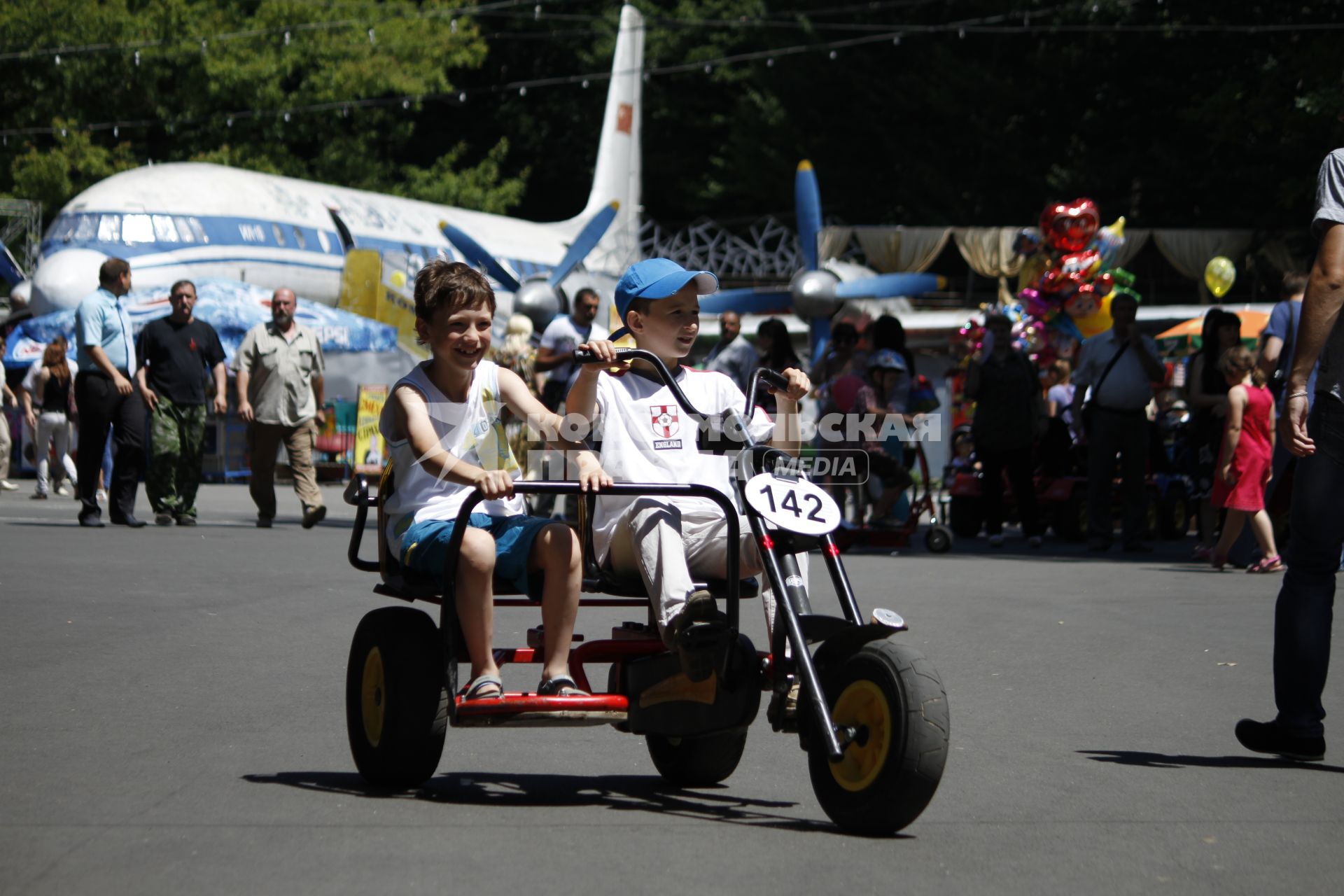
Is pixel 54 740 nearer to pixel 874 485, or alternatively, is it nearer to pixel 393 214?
pixel 874 485

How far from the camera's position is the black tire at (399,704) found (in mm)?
5023

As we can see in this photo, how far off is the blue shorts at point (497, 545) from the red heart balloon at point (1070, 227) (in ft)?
61.9

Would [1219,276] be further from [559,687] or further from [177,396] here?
[559,687]

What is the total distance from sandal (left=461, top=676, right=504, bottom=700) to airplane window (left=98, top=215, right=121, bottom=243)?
90.9ft

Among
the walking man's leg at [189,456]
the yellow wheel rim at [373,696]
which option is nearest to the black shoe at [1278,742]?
the yellow wheel rim at [373,696]

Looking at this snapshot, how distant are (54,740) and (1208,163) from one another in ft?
160

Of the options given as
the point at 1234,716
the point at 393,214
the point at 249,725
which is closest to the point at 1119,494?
the point at 1234,716

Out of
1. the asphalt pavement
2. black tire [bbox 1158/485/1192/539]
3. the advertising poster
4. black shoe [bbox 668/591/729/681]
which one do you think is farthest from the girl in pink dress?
the advertising poster

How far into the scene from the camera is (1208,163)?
50.8 metres

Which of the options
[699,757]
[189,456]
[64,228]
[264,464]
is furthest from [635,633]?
[64,228]

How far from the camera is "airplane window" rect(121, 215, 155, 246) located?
3122 centimetres

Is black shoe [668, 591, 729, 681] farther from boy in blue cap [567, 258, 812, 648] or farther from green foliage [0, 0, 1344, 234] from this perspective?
green foliage [0, 0, 1344, 234]

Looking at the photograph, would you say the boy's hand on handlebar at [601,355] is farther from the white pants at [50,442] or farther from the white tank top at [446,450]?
the white pants at [50,442]

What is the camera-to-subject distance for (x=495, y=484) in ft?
15.8
